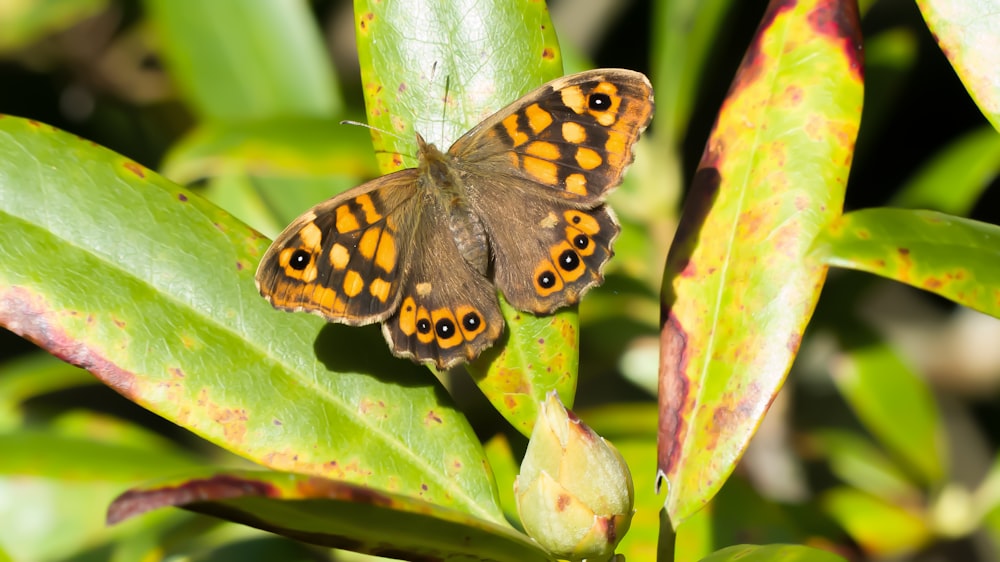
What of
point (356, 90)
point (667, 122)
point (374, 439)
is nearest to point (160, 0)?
point (356, 90)

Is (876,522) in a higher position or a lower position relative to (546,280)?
lower

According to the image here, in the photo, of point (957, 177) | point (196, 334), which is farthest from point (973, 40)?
point (957, 177)

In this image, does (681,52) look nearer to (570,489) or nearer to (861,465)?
(861,465)

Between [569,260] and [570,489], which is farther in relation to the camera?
[569,260]

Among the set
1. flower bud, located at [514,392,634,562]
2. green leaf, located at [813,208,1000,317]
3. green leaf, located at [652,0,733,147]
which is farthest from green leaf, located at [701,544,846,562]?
green leaf, located at [652,0,733,147]

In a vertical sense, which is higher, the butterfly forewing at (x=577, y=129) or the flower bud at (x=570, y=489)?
the butterfly forewing at (x=577, y=129)

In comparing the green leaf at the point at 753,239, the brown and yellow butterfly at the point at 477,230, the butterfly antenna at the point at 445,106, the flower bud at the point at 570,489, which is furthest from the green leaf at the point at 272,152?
the flower bud at the point at 570,489

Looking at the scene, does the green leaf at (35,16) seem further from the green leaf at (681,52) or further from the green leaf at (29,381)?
the green leaf at (681,52)
